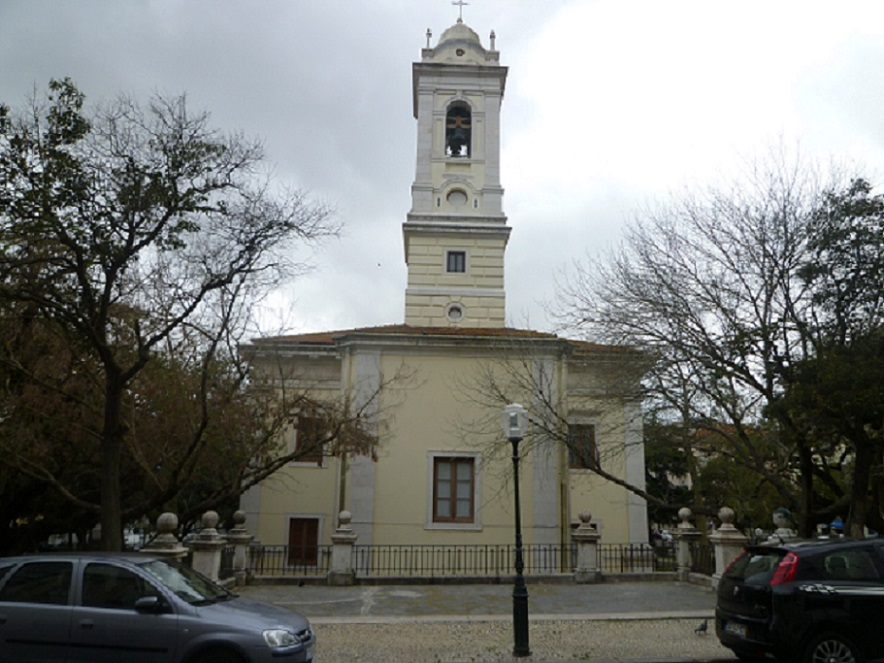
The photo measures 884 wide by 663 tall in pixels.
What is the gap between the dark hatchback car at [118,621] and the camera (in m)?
6.89

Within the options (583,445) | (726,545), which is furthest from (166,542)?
(583,445)

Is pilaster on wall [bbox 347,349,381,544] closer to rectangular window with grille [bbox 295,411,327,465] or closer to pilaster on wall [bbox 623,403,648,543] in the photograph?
rectangular window with grille [bbox 295,411,327,465]

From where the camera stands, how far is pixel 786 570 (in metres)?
7.70

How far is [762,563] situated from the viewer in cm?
811

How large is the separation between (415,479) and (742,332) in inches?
502

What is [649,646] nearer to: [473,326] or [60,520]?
[60,520]

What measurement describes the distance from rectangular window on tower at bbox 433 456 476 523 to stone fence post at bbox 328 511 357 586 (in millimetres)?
5862

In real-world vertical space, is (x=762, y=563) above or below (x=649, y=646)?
above

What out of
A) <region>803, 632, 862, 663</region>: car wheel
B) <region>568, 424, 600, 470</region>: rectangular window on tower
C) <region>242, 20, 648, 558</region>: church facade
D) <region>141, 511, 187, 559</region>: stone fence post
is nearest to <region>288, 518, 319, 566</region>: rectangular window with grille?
<region>242, 20, 648, 558</region>: church facade

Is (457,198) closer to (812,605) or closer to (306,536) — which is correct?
(306,536)

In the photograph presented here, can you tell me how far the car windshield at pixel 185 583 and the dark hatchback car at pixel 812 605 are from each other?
227 inches

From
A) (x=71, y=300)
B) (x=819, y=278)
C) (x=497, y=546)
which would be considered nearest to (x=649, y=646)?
(x=819, y=278)

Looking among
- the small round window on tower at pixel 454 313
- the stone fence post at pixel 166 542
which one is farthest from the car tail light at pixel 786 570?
the small round window on tower at pixel 454 313

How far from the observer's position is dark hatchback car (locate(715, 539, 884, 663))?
7332mm
